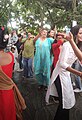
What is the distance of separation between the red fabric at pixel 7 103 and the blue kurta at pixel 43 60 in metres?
3.04

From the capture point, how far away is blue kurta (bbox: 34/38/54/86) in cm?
601

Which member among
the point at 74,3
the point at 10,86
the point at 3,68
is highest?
the point at 74,3

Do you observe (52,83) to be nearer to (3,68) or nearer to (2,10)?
(3,68)

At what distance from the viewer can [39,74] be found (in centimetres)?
637

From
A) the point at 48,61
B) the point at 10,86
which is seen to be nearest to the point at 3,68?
the point at 10,86

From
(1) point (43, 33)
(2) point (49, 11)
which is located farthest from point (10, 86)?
(2) point (49, 11)

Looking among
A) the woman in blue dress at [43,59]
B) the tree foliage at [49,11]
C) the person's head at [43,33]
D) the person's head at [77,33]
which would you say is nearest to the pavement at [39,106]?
the woman in blue dress at [43,59]

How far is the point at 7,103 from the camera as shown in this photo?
3033mm

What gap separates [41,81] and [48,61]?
0.57m

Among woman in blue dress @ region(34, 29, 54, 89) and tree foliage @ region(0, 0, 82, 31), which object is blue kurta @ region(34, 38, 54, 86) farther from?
tree foliage @ region(0, 0, 82, 31)

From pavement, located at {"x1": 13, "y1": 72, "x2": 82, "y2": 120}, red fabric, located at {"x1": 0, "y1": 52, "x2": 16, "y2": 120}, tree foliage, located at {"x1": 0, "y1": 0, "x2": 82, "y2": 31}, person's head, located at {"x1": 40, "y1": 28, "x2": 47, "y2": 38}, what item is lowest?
pavement, located at {"x1": 13, "y1": 72, "x2": 82, "y2": 120}

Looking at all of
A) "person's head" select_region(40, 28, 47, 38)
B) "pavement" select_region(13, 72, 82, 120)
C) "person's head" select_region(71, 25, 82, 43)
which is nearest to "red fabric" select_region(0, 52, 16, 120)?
"person's head" select_region(71, 25, 82, 43)

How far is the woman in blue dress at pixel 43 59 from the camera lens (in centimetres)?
598

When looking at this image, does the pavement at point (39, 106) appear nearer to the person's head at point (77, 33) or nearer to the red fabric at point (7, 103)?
the red fabric at point (7, 103)
